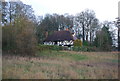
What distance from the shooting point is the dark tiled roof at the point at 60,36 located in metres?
47.7

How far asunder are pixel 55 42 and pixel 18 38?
96.6 ft

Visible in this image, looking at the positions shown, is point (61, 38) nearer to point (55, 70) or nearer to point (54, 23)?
point (54, 23)

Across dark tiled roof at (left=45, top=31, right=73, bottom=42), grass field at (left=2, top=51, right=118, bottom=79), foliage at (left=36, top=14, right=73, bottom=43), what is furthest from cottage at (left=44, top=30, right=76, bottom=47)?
grass field at (left=2, top=51, right=118, bottom=79)

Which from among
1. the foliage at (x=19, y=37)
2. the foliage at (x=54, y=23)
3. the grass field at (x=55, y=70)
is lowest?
the grass field at (x=55, y=70)

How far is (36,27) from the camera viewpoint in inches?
1481

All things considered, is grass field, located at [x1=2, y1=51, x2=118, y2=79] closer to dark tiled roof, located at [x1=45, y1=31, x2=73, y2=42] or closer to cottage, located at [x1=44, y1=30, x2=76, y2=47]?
cottage, located at [x1=44, y1=30, x2=76, y2=47]

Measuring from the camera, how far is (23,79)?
775 cm

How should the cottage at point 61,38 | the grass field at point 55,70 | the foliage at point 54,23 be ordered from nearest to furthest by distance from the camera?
the grass field at point 55,70
the cottage at point 61,38
the foliage at point 54,23

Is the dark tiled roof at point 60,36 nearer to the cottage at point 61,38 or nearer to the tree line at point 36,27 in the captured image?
the cottage at point 61,38

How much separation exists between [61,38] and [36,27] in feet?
39.8

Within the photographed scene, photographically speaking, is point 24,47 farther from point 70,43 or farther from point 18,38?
point 70,43

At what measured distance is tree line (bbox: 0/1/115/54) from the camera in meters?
20.3

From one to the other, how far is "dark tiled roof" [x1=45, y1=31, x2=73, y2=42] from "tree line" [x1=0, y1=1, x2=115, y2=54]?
1809 mm

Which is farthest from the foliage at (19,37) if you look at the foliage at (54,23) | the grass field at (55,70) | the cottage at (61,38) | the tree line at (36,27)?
the foliage at (54,23)
